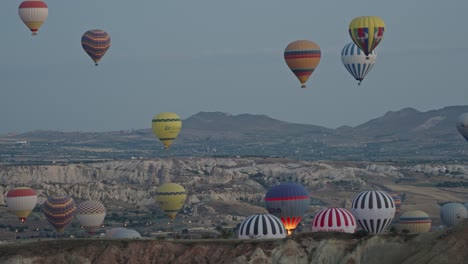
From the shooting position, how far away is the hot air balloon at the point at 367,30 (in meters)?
105

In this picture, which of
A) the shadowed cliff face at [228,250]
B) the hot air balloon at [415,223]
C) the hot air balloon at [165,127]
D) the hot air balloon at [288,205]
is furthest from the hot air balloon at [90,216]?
the shadowed cliff face at [228,250]

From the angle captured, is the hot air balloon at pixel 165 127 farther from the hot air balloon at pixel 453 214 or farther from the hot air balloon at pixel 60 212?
the hot air balloon at pixel 453 214

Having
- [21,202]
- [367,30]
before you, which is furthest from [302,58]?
[21,202]

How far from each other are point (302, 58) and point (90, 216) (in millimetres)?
23570

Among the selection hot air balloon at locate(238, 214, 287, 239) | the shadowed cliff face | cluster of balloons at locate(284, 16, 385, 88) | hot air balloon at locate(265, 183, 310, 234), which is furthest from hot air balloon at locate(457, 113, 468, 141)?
the shadowed cliff face

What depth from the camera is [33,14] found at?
118 meters

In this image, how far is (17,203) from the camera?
4801 inches

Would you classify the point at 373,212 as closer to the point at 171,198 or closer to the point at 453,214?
the point at 453,214

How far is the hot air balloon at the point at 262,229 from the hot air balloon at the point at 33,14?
45.5 meters

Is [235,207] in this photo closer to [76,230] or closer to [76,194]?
[76,194]

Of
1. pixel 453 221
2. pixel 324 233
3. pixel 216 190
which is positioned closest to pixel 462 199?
pixel 216 190

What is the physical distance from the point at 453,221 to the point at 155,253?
47.6m

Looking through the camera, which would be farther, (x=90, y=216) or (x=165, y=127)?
(x=165, y=127)

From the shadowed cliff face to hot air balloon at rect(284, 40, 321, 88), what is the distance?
1835 inches
